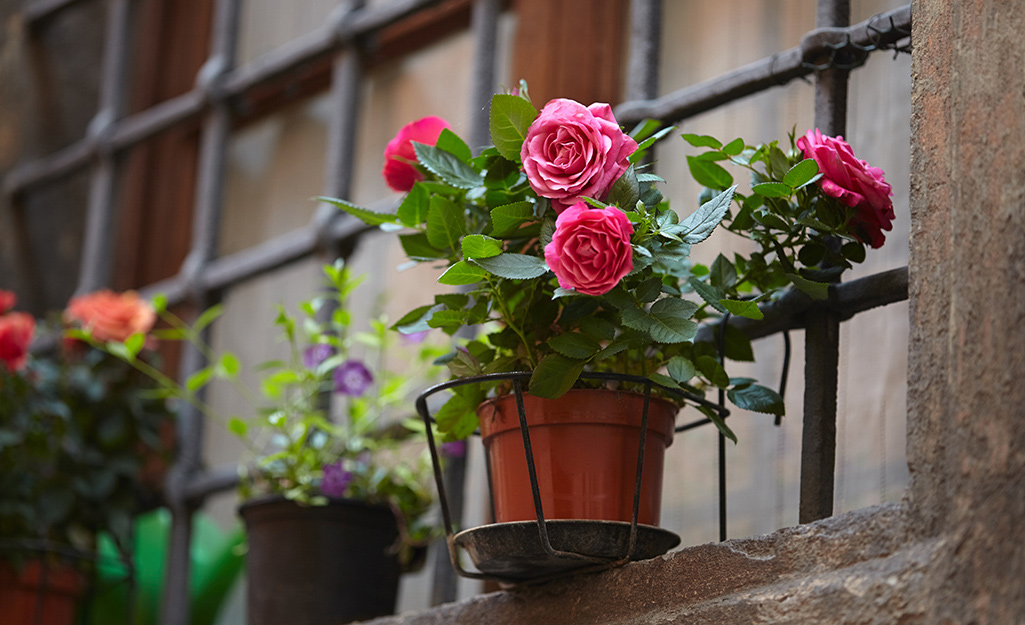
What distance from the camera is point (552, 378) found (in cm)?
104

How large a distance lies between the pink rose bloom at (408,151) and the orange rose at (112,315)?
0.87 m

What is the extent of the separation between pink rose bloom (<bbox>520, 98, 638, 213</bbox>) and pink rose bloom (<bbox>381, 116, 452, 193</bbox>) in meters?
0.18

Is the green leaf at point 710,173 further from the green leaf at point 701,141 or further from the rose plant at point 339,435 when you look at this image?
the rose plant at point 339,435

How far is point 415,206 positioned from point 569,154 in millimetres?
196

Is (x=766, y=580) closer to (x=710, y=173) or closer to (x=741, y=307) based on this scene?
(x=741, y=307)

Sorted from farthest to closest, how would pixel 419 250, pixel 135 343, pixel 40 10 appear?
pixel 40 10
pixel 135 343
pixel 419 250

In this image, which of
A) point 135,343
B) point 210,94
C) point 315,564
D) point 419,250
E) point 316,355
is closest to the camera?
point 419,250

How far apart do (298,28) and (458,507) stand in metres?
1.14

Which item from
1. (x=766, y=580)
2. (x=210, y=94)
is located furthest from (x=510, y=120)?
(x=210, y=94)

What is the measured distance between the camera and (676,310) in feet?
3.35

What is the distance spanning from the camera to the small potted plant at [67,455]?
6.22 ft

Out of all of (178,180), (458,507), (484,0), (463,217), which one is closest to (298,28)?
(178,180)

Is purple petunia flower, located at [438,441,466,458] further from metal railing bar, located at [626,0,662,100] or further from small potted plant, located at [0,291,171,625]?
small potted plant, located at [0,291,171,625]

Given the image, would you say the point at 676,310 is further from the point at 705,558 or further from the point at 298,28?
the point at 298,28
